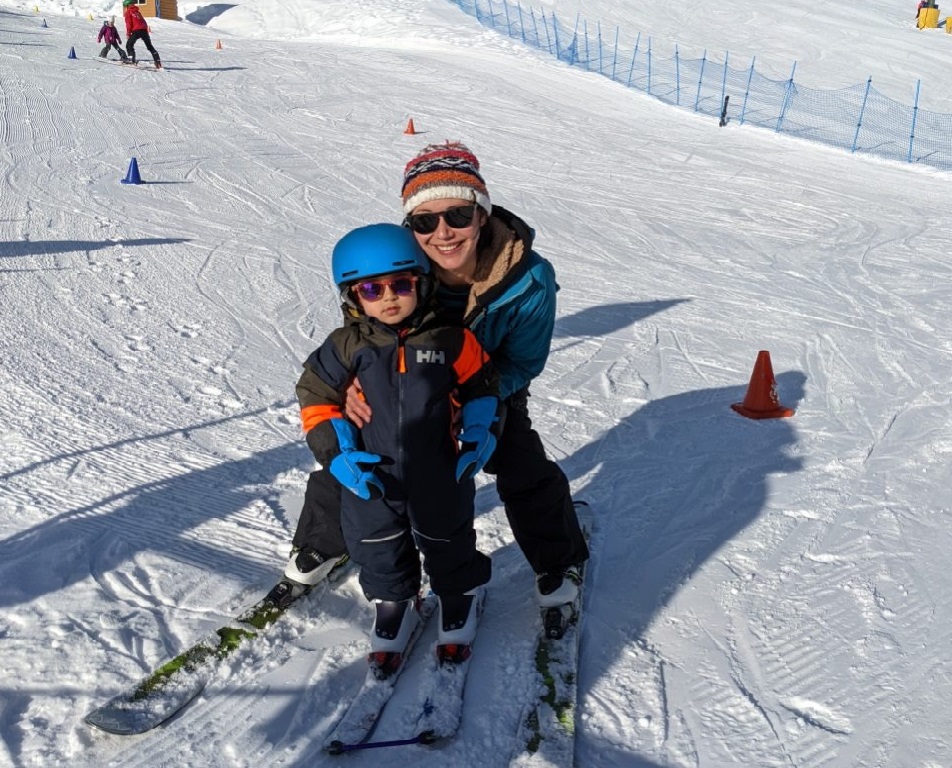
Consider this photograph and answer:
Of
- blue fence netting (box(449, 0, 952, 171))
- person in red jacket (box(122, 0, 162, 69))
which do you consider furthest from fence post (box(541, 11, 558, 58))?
person in red jacket (box(122, 0, 162, 69))

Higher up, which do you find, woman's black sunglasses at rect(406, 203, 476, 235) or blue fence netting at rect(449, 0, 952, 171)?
woman's black sunglasses at rect(406, 203, 476, 235)

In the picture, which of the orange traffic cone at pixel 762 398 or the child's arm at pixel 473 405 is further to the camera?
the orange traffic cone at pixel 762 398

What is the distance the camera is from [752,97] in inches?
958

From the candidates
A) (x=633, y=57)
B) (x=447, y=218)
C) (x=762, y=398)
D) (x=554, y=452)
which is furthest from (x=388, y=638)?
(x=633, y=57)

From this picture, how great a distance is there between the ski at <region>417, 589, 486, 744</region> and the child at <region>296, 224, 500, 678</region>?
0.16m

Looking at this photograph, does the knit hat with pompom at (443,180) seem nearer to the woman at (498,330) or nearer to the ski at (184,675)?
the woman at (498,330)

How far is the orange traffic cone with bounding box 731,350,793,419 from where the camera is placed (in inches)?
242

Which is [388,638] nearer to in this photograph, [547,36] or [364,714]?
[364,714]

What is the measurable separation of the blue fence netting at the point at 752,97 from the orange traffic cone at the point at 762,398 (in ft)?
45.9

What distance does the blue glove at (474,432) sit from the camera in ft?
10.5

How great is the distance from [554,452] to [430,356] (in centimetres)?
253

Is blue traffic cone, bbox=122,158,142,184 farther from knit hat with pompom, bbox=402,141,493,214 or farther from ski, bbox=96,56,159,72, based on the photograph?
ski, bbox=96,56,159,72

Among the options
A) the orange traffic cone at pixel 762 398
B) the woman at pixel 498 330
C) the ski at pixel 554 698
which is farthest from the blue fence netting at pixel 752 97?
the ski at pixel 554 698

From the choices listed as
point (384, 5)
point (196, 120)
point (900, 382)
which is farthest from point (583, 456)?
point (384, 5)
